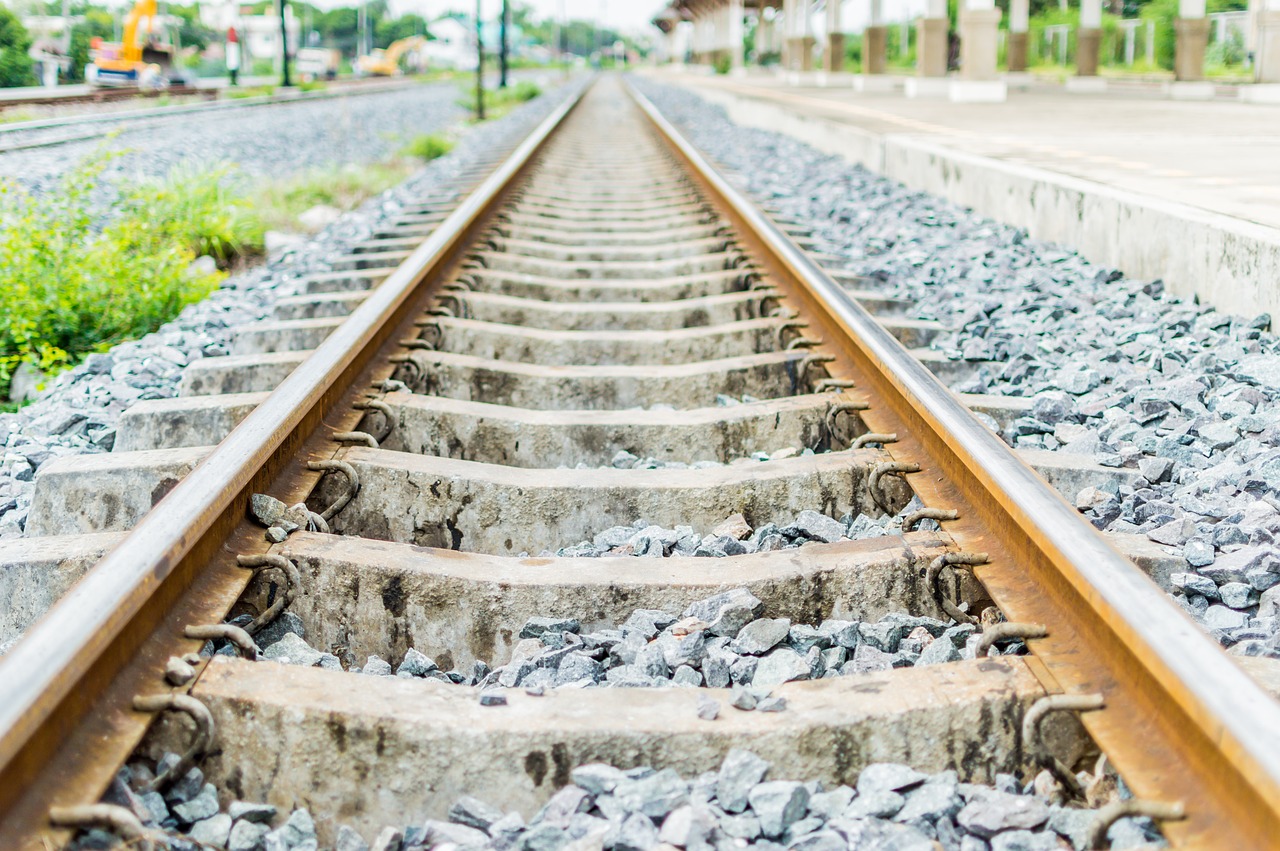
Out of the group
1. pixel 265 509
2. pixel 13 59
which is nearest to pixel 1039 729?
pixel 265 509

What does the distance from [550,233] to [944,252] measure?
6.80 feet

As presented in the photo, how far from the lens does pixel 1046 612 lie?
1977 millimetres

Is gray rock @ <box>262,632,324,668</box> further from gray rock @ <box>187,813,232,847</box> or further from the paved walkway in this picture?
the paved walkway

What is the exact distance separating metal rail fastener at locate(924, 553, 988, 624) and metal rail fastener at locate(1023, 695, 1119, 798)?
45 centimetres

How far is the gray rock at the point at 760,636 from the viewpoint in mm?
2086

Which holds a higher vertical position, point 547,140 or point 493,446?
point 547,140

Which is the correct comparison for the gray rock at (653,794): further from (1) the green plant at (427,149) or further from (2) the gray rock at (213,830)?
(1) the green plant at (427,149)

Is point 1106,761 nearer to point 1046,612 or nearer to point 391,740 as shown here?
point 1046,612

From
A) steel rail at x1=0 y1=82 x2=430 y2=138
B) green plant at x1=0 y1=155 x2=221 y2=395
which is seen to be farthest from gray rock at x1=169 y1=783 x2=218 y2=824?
steel rail at x1=0 y1=82 x2=430 y2=138

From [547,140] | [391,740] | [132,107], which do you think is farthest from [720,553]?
[132,107]

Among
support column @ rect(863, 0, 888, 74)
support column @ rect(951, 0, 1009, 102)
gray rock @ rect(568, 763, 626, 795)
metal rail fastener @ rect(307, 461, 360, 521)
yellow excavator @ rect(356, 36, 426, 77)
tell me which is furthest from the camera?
yellow excavator @ rect(356, 36, 426, 77)

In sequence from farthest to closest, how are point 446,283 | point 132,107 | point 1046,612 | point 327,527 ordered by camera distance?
point 132,107 → point 446,283 → point 327,527 → point 1046,612

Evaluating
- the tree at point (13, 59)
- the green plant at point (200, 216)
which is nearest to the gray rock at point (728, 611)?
the green plant at point (200, 216)

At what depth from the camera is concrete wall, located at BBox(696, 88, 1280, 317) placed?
4.18 meters
